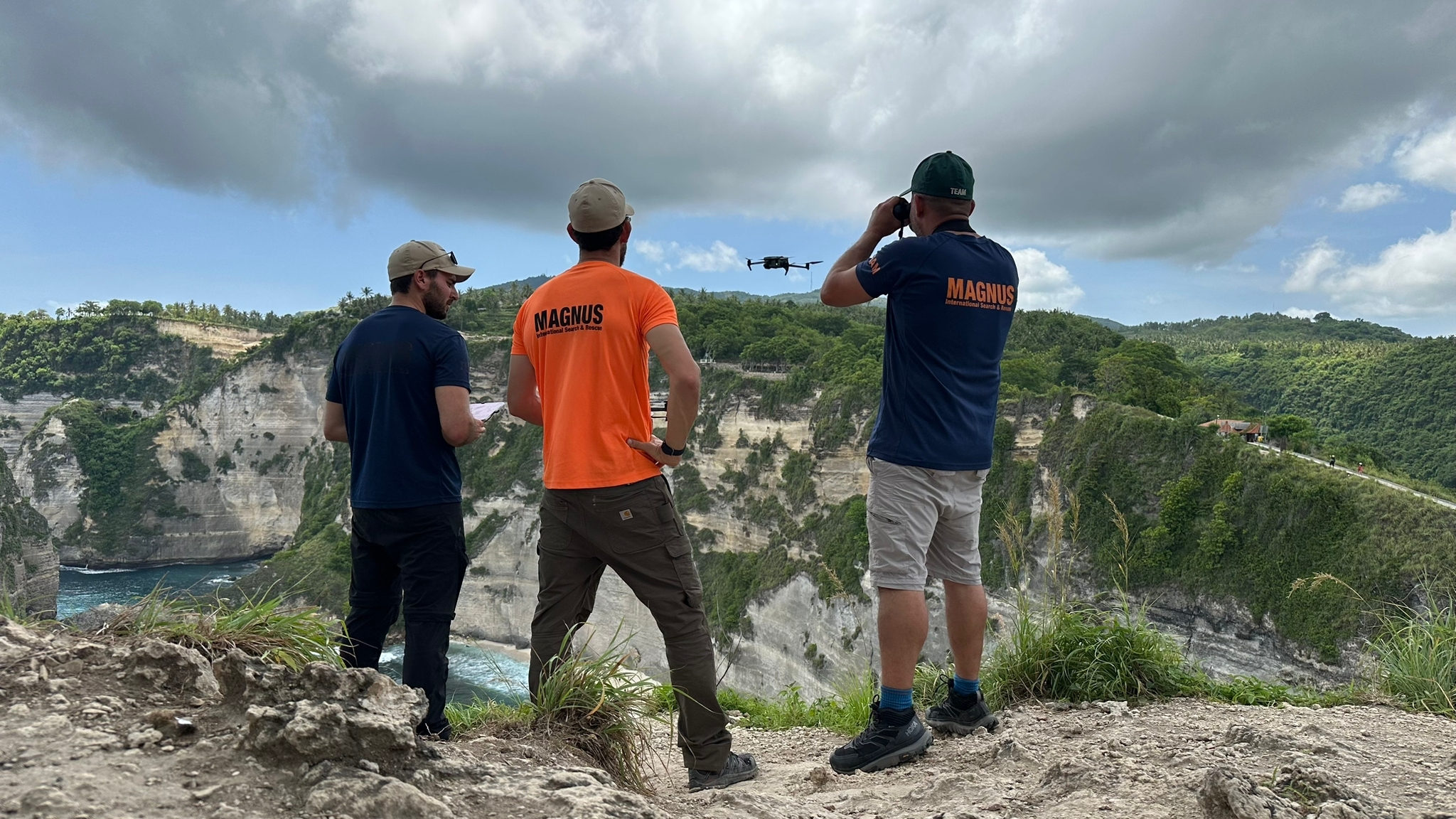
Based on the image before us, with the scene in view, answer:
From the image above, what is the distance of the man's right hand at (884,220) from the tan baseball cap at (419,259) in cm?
175

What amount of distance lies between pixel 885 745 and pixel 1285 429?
46.6 m

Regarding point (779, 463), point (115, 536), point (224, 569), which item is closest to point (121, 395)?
point (115, 536)

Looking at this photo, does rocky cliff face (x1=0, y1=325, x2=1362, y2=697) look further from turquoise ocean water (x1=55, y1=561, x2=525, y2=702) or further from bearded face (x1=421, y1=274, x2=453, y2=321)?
→ bearded face (x1=421, y1=274, x2=453, y2=321)

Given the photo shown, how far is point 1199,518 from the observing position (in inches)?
1178

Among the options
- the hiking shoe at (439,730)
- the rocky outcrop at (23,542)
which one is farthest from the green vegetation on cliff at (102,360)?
the hiking shoe at (439,730)

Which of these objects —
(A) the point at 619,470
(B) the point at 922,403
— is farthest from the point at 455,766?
(B) the point at 922,403

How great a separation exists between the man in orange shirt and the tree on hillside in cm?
4373

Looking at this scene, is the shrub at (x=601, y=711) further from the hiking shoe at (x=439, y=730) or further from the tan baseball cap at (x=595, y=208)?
the tan baseball cap at (x=595, y=208)

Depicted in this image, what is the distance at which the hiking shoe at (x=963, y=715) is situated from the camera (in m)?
3.36

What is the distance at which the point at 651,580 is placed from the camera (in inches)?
115

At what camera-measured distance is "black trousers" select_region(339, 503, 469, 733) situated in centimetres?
302

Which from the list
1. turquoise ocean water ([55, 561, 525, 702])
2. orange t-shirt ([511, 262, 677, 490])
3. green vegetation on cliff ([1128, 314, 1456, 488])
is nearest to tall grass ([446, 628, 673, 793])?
orange t-shirt ([511, 262, 677, 490])

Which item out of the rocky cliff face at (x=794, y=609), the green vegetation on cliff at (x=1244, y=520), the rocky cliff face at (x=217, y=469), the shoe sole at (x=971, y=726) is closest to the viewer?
the shoe sole at (x=971, y=726)

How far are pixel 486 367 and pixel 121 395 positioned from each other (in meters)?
52.5
